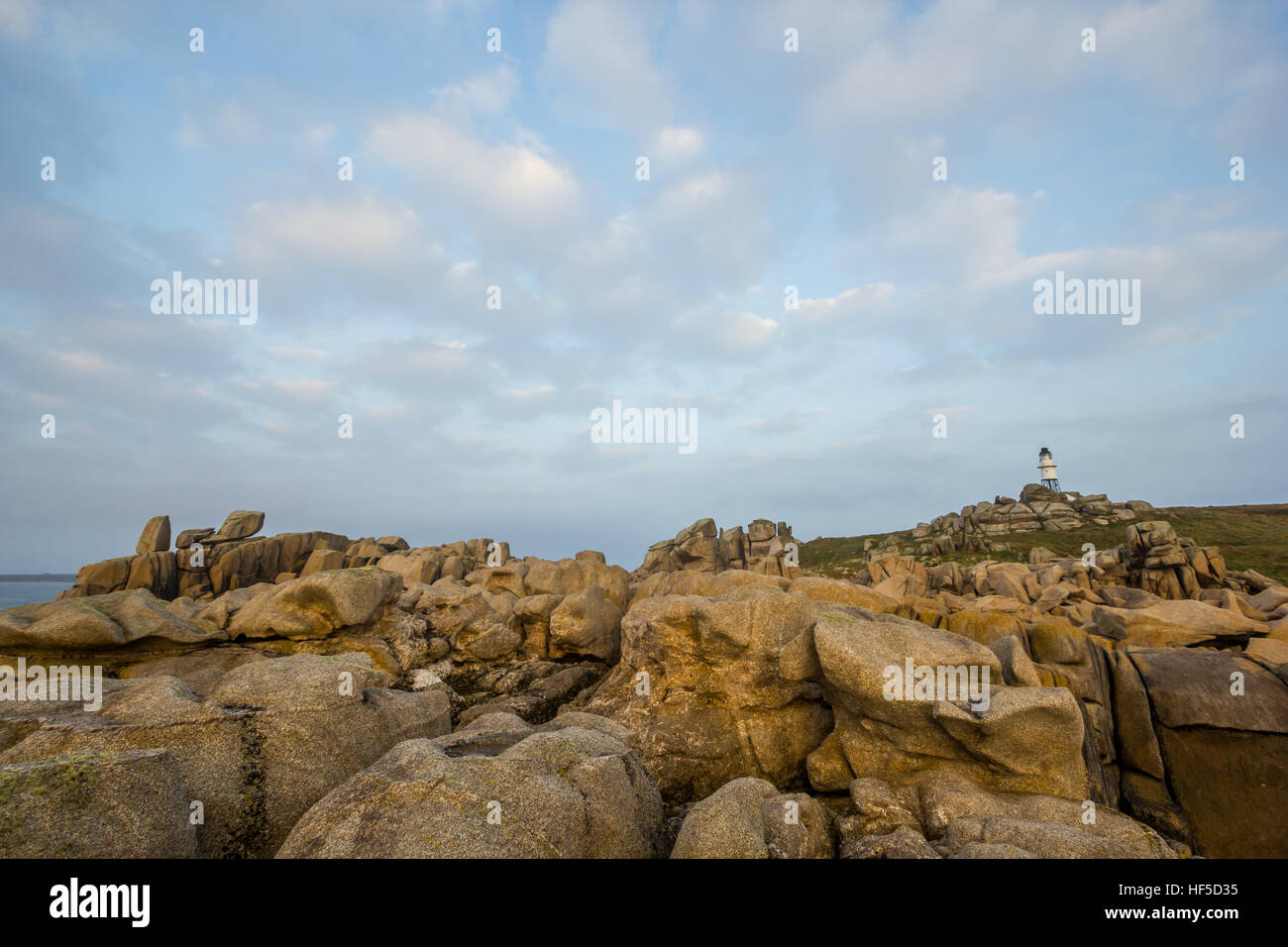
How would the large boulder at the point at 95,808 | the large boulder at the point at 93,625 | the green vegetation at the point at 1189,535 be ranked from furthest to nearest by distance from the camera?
1. the green vegetation at the point at 1189,535
2. the large boulder at the point at 93,625
3. the large boulder at the point at 95,808

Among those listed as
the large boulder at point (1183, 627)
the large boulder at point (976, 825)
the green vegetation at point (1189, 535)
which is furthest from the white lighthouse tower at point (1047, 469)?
the large boulder at point (976, 825)

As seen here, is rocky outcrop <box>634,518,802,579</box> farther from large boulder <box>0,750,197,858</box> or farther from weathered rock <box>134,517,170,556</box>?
large boulder <box>0,750,197,858</box>

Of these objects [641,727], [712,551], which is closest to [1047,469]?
[712,551]

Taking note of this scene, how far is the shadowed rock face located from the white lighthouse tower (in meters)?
191

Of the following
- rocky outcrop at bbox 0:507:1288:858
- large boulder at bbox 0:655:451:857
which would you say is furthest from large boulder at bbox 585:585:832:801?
large boulder at bbox 0:655:451:857

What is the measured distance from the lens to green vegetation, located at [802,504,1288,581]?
88.4 m

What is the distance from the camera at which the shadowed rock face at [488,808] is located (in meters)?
6.61

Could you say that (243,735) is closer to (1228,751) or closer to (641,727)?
(641,727)

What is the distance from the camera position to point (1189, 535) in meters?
109

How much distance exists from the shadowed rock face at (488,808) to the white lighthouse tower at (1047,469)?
19104 cm

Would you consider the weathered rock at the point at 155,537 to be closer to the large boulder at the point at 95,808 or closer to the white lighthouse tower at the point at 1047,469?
the large boulder at the point at 95,808
